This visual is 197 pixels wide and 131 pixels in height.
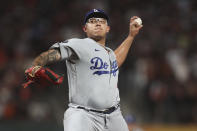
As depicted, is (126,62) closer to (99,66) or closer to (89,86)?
(99,66)

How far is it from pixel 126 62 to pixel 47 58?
19.6 ft

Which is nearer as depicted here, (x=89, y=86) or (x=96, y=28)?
(x=89, y=86)

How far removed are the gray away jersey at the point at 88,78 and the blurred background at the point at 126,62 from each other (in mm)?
3995

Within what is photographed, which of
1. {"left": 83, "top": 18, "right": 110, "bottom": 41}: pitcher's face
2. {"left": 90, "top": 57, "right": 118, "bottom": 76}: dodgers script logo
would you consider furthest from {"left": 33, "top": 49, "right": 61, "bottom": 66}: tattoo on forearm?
{"left": 83, "top": 18, "right": 110, "bottom": 41}: pitcher's face

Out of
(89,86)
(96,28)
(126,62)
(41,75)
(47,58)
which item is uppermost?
(96,28)

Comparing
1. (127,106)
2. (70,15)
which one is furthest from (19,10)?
(127,106)

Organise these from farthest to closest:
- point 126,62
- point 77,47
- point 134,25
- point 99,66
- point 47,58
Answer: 1. point 126,62
2. point 134,25
3. point 99,66
4. point 77,47
5. point 47,58

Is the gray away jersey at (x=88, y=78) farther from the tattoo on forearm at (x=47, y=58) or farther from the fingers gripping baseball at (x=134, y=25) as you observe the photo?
the fingers gripping baseball at (x=134, y=25)

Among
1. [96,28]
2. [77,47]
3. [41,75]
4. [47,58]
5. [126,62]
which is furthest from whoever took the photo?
[126,62]

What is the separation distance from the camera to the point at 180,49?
10383 millimetres

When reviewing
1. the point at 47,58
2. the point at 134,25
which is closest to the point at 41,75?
the point at 47,58

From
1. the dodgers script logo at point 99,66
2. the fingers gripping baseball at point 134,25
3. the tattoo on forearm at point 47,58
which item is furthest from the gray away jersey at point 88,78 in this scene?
the fingers gripping baseball at point 134,25

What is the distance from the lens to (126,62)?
383 inches

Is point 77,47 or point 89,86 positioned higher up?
point 77,47
